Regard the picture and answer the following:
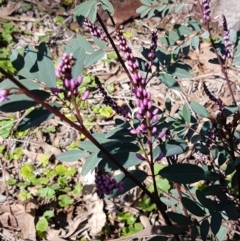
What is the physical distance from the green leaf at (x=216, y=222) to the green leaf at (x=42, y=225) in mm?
1285

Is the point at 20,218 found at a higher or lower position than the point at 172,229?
lower

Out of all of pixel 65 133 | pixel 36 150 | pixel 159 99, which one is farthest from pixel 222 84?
pixel 36 150

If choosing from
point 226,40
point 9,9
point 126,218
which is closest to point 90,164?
point 226,40

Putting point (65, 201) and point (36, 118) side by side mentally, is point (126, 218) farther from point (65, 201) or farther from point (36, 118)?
point (36, 118)

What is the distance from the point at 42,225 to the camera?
7.39ft

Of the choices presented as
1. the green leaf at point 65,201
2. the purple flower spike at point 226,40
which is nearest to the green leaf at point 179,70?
the purple flower spike at point 226,40

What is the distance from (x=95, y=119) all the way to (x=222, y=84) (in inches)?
36.9

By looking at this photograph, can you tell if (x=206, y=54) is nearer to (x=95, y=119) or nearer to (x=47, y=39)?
(x=95, y=119)

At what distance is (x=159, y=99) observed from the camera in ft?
10.0

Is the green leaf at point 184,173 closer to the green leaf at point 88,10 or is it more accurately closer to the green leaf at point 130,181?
the green leaf at point 130,181

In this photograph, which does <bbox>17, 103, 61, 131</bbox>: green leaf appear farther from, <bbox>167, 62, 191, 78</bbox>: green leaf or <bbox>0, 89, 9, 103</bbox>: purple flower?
<bbox>167, 62, 191, 78</bbox>: green leaf

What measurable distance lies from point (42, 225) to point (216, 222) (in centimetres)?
132

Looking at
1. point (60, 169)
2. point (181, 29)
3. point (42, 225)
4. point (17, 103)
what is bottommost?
point (42, 225)

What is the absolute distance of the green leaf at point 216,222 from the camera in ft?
3.70
